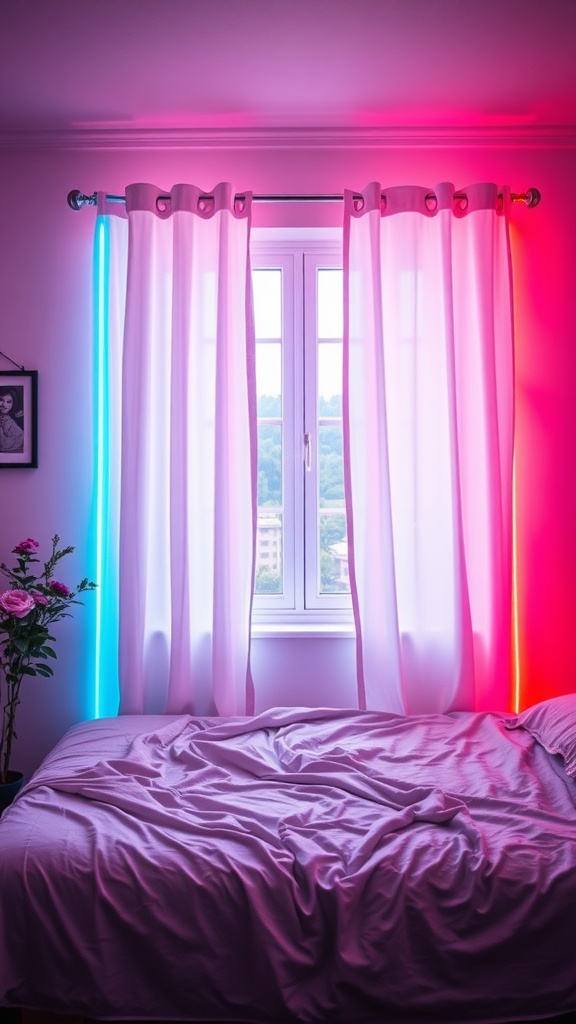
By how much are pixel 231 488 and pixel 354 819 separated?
1.42 m

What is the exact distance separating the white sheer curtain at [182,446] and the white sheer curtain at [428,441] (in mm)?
444

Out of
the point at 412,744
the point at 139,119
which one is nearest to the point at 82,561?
the point at 412,744

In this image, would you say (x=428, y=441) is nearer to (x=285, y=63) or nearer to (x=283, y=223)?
(x=283, y=223)

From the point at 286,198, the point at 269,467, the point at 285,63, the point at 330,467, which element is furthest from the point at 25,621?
the point at 285,63

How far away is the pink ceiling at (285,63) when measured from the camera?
7.74 ft

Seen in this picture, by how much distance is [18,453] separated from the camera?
3.11 m

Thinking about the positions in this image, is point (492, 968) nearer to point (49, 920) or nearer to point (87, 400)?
point (49, 920)

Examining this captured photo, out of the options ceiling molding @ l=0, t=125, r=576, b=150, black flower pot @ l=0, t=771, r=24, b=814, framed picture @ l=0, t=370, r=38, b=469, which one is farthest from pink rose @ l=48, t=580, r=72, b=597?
ceiling molding @ l=0, t=125, r=576, b=150

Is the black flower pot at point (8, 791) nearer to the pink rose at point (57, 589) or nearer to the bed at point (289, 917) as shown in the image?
the pink rose at point (57, 589)

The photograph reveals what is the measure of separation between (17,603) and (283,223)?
5.99ft

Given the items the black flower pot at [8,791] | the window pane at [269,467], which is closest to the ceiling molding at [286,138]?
the window pane at [269,467]

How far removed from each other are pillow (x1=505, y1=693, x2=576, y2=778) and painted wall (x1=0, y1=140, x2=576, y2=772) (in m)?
0.57

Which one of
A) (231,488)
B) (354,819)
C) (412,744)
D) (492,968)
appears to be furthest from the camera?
(231,488)

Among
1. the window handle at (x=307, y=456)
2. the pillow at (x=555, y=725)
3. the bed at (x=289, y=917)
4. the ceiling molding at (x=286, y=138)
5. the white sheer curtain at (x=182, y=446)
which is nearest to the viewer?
the bed at (x=289, y=917)
